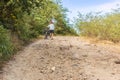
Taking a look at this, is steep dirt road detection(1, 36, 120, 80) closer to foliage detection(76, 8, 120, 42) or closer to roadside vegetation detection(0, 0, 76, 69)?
roadside vegetation detection(0, 0, 76, 69)

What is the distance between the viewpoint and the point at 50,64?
14.5 meters

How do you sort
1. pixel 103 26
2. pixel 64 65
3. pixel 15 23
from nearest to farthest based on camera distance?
pixel 64 65
pixel 15 23
pixel 103 26

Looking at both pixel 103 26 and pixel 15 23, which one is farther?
pixel 103 26

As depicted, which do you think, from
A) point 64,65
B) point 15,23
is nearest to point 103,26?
point 15,23

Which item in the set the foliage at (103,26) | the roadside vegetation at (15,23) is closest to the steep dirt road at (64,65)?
the roadside vegetation at (15,23)

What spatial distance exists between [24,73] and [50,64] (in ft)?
5.93

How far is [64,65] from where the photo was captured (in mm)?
14203

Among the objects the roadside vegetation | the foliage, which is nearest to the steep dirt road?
the roadside vegetation

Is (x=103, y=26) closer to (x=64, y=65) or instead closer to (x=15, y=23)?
(x=15, y=23)

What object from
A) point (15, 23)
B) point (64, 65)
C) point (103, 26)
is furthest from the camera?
point (103, 26)

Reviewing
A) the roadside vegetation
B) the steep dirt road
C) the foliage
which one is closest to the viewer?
the steep dirt road

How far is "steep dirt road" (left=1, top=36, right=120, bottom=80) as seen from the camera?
12383mm

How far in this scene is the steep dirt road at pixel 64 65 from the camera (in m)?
12.4

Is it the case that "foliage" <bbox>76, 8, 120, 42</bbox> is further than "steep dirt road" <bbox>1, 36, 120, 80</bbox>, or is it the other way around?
"foliage" <bbox>76, 8, 120, 42</bbox>
